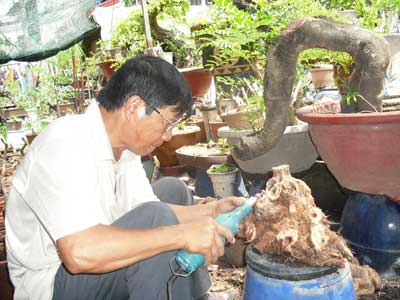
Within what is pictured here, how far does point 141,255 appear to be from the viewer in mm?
1624

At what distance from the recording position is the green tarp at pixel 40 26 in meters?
3.26

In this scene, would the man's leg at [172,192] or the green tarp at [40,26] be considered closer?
the man's leg at [172,192]

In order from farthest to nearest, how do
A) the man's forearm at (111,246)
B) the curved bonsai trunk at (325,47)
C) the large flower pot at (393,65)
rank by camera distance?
the large flower pot at (393,65) < the curved bonsai trunk at (325,47) < the man's forearm at (111,246)

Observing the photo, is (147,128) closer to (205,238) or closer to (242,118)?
(205,238)

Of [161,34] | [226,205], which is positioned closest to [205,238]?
[226,205]

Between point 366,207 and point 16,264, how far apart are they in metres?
2.00

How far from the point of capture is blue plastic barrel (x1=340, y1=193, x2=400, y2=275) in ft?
8.27

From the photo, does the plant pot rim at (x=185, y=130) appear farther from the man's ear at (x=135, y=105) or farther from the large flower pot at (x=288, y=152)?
the man's ear at (x=135, y=105)

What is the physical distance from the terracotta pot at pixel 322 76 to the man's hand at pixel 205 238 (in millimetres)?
3395

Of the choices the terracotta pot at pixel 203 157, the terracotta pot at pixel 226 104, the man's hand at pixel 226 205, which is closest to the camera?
the man's hand at pixel 226 205

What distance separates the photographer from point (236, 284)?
8.93ft

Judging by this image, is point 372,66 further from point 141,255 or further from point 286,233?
point 141,255

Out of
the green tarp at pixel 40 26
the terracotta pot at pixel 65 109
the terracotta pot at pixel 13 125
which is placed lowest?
the terracotta pot at pixel 13 125

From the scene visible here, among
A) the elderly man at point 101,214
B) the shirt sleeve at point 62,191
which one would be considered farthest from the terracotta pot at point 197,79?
the shirt sleeve at point 62,191
